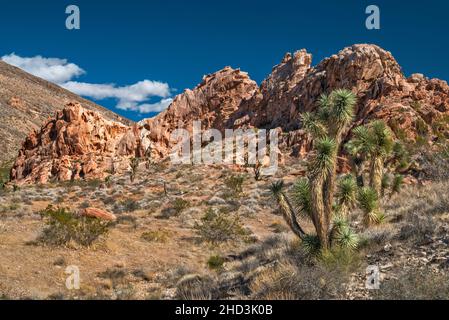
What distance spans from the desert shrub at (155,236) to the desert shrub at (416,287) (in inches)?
419

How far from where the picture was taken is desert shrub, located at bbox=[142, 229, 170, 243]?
16.5 m

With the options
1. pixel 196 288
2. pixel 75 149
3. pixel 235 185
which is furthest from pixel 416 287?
pixel 75 149

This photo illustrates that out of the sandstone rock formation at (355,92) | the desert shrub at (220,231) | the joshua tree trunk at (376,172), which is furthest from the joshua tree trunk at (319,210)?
the sandstone rock formation at (355,92)

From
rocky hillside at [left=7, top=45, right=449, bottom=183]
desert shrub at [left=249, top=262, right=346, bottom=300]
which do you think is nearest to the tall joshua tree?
desert shrub at [left=249, top=262, right=346, bottom=300]

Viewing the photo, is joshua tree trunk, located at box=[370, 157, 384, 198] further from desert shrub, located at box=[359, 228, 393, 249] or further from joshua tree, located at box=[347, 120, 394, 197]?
desert shrub, located at box=[359, 228, 393, 249]

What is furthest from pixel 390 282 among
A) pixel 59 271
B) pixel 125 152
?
pixel 125 152

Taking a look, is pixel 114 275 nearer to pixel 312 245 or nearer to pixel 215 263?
pixel 215 263

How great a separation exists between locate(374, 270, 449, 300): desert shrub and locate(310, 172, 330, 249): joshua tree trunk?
82.8 inches

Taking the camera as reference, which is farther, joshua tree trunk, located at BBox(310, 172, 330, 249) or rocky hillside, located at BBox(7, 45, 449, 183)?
rocky hillside, located at BBox(7, 45, 449, 183)

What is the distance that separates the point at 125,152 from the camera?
51156 mm

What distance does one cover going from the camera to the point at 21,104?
81.1 meters

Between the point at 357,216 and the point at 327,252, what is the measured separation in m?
7.87

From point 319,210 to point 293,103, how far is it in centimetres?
4157
